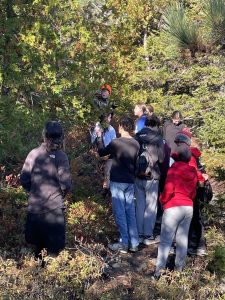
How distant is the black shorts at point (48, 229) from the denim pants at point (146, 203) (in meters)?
1.96

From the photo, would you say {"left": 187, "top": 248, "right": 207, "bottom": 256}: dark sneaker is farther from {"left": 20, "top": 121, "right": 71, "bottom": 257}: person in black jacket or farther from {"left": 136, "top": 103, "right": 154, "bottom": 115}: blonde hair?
{"left": 136, "top": 103, "right": 154, "bottom": 115}: blonde hair

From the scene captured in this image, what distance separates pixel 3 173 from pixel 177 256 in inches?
152

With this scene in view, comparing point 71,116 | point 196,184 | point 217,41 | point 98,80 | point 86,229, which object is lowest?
point 86,229

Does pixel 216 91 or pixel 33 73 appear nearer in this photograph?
pixel 33 73

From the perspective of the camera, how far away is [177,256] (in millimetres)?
5527

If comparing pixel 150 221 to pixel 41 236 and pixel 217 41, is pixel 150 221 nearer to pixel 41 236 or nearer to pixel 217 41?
pixel 41 236

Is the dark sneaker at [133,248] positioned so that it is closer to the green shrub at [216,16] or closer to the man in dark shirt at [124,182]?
the man in dark shirt at [124,182]

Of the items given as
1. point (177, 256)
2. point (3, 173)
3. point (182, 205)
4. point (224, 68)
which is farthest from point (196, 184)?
point (224, 68)

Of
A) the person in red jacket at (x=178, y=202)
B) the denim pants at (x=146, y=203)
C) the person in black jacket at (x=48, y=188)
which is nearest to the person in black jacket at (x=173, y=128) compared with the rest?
the denim pants at (x=146, y=203)

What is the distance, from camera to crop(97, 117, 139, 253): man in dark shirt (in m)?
6.14

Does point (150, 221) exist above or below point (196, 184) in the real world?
below

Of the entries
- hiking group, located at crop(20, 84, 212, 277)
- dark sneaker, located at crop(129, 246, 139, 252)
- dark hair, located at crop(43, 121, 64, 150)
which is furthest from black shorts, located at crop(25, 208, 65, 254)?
dark sneaker, located at crop(129, 246, 139, 252)

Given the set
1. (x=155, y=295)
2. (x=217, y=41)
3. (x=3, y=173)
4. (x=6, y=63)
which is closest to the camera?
(x=155, y=295)

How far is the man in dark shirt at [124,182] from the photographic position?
6.14 metres
